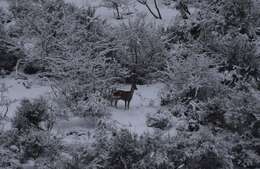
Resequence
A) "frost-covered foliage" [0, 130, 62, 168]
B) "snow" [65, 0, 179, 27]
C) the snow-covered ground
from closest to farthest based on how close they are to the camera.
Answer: "frost-covered foliage" [0, 130, 62, 168] → the snow-covered ground → "snow" [65, 0, 179, 27]

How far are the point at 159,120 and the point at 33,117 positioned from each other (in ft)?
6.33

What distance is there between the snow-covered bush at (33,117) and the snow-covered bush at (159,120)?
152 cm

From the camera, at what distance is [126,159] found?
253 inches

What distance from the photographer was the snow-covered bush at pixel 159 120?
761 centimetres

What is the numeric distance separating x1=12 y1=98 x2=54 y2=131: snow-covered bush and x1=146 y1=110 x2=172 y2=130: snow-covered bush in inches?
59.9

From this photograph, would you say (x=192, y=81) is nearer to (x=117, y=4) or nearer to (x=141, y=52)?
(x=141, y=52)

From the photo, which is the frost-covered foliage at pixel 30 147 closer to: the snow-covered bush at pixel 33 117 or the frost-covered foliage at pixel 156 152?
the snow-covered bush at pixel 33 117

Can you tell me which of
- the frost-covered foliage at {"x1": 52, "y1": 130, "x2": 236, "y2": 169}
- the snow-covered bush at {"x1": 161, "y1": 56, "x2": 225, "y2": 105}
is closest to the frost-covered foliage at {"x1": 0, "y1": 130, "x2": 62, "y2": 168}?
the frost-covered foliage at {"x1": 52, "y1": 130, "x2": 236, "y2": 169}

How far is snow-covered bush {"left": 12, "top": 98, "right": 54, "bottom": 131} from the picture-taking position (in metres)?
7.02

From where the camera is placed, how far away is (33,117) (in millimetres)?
7223

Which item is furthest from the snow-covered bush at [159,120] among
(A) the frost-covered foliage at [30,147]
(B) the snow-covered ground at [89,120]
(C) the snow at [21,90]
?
(C) the snow at [21,90]

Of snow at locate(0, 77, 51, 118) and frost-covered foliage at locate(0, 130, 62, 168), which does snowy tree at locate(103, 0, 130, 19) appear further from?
frost-covered foliage at locate(0, 130, 62, 168)

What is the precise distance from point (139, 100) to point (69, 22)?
2.46 metres

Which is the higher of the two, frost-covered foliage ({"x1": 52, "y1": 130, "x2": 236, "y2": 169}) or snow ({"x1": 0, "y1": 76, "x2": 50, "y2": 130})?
frost-covered foliage ({"x1": 52, "y1": 130, "x2": 236, "y2": 169})
